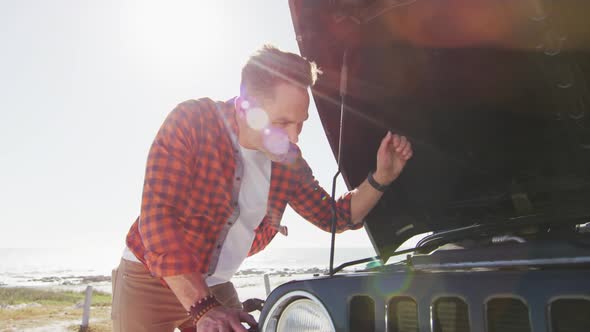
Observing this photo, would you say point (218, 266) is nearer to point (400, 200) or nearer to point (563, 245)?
point (400, 200)

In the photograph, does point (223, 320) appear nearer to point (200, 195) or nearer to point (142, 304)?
point (200, 195)

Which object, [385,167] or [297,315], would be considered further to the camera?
[385,167]

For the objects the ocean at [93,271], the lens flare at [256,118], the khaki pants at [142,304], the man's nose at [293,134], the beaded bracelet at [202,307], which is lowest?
the ocean at [93,271]

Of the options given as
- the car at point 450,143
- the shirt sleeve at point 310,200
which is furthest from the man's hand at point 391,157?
the shirt sleeve at point 310,200

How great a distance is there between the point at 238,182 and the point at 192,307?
2.29 ft

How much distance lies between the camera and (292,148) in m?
2.18

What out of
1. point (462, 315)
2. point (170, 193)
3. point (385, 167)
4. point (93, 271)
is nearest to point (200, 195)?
point (170, 193)

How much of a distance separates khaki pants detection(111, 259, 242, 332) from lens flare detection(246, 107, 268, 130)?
89cm

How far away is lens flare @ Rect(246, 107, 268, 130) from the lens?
71.5 inches

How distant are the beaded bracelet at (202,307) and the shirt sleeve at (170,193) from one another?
0.41 feet

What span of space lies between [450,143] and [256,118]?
944mm

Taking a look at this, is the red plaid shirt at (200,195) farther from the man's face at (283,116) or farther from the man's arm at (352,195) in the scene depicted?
the man's face at (283,116)

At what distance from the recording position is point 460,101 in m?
1.97

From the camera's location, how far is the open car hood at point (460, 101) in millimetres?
1628
